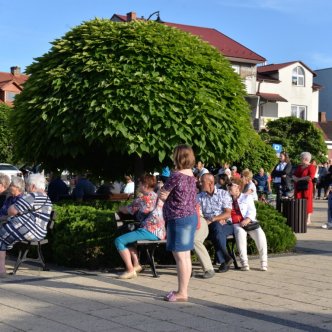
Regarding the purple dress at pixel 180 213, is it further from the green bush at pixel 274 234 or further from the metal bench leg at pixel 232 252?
the green bush at pixel 274 234

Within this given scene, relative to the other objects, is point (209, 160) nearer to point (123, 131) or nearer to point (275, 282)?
point (123, 131)

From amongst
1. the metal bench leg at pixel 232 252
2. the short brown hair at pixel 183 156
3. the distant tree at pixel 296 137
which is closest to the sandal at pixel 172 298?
the short brown hair at pixel 183 156

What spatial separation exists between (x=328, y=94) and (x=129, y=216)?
2795 inches

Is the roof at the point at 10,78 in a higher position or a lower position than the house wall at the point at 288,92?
higher

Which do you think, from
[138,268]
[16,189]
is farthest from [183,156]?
[16,189]

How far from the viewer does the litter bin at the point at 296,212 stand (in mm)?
14742

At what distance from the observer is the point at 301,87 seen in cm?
6475

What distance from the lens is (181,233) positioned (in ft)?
25.4

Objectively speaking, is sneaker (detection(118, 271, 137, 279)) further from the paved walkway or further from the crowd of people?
the paved walkway

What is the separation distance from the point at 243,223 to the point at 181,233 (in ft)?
8.39

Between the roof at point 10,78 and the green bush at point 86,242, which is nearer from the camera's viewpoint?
the green bush at point 86,242

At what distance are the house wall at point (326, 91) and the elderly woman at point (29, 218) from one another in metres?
70.9

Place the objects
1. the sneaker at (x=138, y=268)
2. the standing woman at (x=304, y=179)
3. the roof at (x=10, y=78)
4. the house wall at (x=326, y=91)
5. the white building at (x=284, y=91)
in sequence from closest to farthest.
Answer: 1. the sneaker at (x=138, y=268)
2. the standing woman at (x=304, y=179)
3. the white building at (x=284, y=91)
4. the roof at (x=10, y=78)
5. the house wall at (x=326, y=91)

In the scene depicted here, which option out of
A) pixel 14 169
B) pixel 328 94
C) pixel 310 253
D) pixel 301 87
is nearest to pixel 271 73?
pixel 301 87
